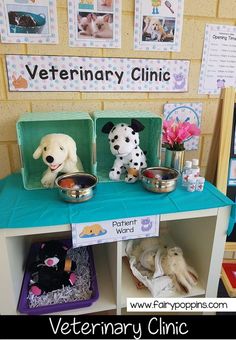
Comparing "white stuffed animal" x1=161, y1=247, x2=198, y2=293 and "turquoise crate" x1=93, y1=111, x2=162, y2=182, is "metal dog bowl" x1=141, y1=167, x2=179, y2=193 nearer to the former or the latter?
"turquoise crate" x1=93, y1=111, x2=162, y2=182

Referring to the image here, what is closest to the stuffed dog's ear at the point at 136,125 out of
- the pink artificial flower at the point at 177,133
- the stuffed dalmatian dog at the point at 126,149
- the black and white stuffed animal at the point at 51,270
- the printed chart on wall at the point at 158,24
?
the stuffed dalmatian dog at the point at 126,149

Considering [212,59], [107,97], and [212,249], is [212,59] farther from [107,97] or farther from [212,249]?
[212,249]

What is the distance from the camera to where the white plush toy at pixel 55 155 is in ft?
3.00

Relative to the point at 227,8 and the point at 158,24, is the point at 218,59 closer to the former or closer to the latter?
the point at 227,8

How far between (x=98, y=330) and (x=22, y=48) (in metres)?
1.07

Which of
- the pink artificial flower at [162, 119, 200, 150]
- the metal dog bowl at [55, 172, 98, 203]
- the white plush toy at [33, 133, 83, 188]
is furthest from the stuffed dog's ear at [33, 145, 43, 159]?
the pink artificial flower at [162, 119, 200, 150]

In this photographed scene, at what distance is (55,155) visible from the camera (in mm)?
910

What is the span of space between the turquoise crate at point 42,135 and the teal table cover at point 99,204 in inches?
3.4

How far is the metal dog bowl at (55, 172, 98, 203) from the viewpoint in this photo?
2.80 ft

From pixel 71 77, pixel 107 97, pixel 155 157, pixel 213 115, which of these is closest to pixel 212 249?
pixel 155 157

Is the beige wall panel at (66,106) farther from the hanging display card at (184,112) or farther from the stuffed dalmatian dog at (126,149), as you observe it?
the hanging display card at (184,112)

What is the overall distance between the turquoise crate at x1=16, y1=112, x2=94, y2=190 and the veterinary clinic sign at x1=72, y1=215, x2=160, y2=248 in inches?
10.9

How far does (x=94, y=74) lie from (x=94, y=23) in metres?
0.19

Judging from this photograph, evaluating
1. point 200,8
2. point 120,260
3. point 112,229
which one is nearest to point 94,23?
point 200,8
